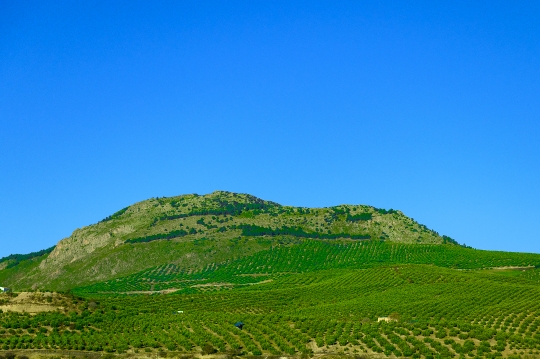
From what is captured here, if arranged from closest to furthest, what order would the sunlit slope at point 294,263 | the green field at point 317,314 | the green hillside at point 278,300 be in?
the green field at point 317,314 < the green hillside at point 278,300 < the sunlit slope at point 294,263

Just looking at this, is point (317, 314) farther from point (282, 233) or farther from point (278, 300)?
point (282, 233)

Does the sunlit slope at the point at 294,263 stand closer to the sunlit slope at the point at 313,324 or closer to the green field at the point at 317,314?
the green field at the point at 317,314

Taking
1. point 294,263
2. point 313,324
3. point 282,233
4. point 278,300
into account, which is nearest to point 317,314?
point 313,324

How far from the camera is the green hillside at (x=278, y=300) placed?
67562mm

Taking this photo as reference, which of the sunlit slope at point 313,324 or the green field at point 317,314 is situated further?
the green field at point 317,314

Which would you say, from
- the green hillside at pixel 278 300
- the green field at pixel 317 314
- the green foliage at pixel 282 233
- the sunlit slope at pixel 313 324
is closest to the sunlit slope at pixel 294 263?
the green hillside at pixel 278 300

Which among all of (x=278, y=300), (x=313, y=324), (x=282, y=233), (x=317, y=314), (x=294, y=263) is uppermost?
(x=282, y=233)

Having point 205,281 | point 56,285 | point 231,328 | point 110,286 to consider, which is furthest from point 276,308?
point 56,285

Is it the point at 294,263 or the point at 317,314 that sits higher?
the point at 294,263

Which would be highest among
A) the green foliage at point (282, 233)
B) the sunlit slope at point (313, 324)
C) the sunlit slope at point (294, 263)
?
the green foliage at point (282, 233)

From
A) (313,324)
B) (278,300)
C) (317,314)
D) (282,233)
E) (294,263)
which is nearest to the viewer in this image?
(313,324)

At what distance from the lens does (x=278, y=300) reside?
109062 millimetres

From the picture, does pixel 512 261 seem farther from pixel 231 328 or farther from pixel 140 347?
pixel 140 347

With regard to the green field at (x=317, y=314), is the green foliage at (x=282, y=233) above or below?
above
